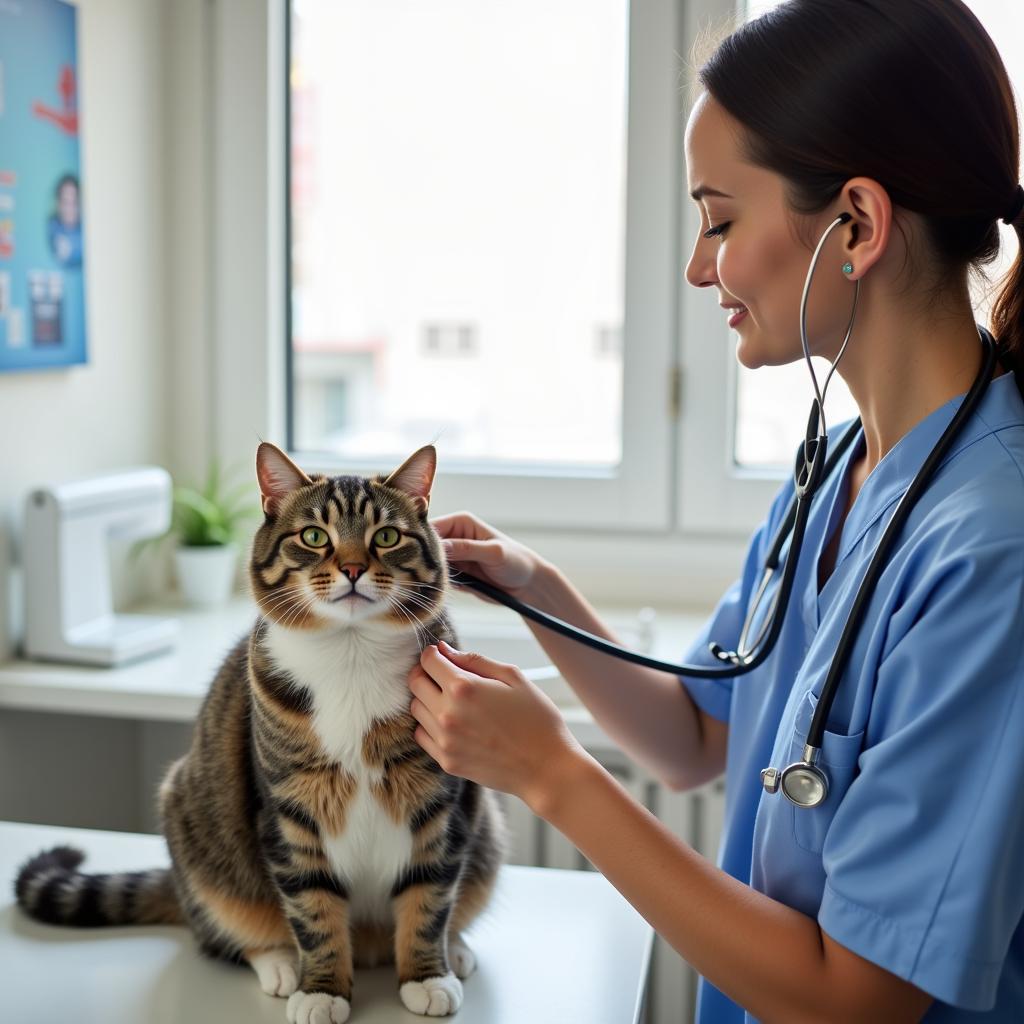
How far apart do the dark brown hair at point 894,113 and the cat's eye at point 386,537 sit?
17.3 inches

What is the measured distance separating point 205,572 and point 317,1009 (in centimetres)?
129

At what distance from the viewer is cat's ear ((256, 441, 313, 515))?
103cm

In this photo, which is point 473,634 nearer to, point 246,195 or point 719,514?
point 719,514

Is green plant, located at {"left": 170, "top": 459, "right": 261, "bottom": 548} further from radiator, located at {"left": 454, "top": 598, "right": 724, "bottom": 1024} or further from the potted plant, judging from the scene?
radiator, located at {"left": 454, "top": 598, "right": 724, "bottom": 1024}

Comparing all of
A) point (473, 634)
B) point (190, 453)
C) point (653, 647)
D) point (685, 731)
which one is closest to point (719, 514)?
point (653, 647)

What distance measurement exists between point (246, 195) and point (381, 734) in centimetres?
149

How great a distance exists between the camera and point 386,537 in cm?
103

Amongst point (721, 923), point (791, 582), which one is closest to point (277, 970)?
point (721, 923)

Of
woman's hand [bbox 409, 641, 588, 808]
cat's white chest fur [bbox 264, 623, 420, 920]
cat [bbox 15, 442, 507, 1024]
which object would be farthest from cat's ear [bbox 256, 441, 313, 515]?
woman's hand [bbox 409, 641, 588, 808]

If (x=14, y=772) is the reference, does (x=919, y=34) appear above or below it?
above

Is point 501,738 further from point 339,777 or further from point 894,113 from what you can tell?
point 894,113

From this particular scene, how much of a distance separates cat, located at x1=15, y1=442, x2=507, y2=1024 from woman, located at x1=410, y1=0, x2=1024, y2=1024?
6cm

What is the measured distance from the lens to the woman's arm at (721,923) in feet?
2.68

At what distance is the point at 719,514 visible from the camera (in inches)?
84.1
